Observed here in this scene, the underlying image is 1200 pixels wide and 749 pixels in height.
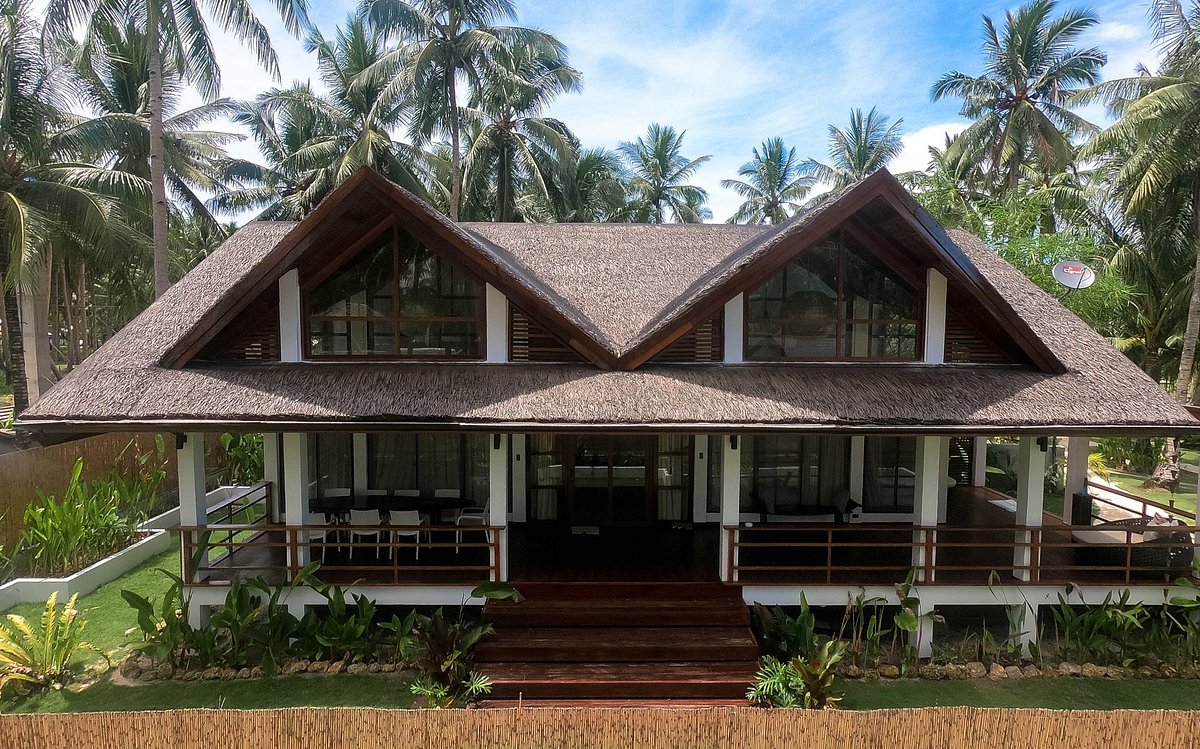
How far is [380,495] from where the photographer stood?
34.1ft

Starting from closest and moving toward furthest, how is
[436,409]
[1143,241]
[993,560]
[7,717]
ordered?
[7,717] < [436,409] < [993,560] < [1143,241]

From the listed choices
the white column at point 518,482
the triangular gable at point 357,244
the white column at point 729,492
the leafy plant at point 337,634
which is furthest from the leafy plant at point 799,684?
the white column at point 518,482

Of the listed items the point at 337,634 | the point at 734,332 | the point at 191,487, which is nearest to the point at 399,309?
the point at 191,487

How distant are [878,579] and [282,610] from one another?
25.5 feet

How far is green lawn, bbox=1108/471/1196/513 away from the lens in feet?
50.8

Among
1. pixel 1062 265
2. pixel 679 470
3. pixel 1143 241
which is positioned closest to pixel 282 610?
pixel 679 470

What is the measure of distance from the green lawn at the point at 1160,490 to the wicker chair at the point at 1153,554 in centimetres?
879

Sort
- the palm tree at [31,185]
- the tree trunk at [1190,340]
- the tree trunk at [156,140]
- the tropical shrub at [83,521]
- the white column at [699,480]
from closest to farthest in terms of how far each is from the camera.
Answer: the tropical shrub at [83,521] < the white column at [699,480] < the tree trunk at [156,140] < the palm tree at [31,185] < the tree trunk at [1190,340]

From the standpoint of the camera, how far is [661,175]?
41000 millimetres

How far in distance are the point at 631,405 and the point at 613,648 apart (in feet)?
9.38

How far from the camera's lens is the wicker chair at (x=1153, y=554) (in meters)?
8.02

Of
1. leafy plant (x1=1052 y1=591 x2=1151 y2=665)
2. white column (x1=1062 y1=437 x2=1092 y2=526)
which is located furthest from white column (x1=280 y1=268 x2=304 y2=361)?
white column (x1=1062 y1=437 x2=1092 y2=526)

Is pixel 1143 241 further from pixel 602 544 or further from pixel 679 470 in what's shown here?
pixel 602 544

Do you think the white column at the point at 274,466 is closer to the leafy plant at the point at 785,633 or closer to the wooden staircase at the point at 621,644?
the wooden staircase at the point at 621,644
